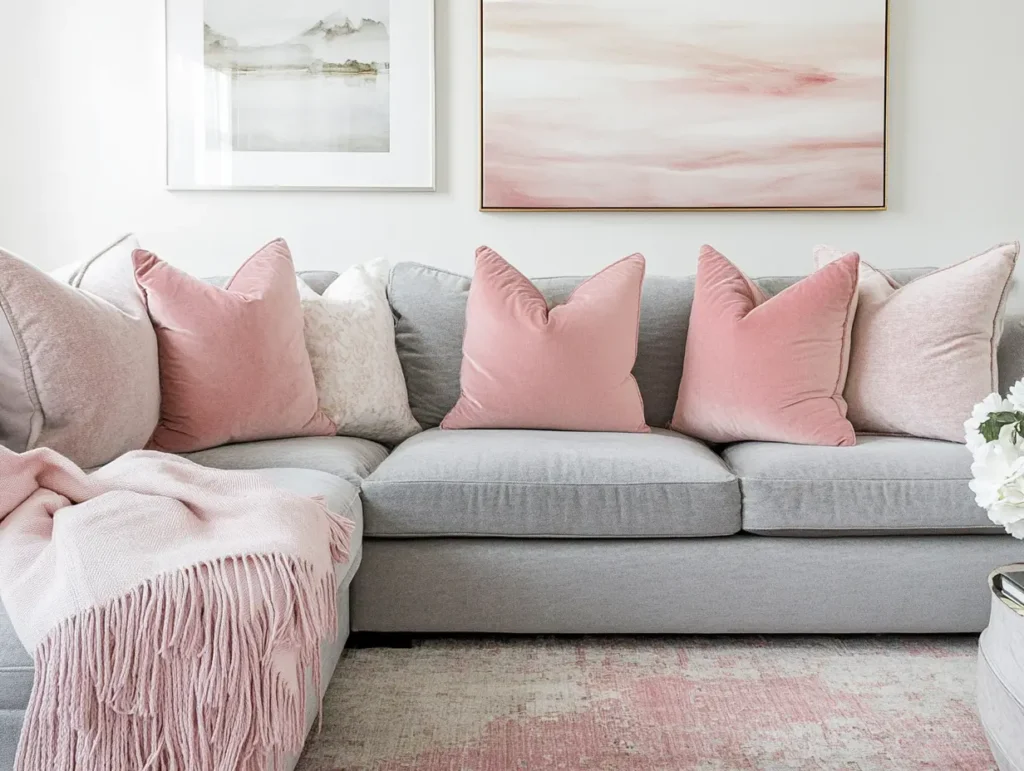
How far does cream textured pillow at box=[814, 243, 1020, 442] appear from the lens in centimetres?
220

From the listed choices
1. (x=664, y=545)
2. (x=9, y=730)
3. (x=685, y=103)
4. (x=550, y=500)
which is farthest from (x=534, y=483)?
(x=685, y=103)

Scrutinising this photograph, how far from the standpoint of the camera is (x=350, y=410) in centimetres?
237

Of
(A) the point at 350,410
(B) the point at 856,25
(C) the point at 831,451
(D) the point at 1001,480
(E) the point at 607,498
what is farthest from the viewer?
(B) the point at 856,25

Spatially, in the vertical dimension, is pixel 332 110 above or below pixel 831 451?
above

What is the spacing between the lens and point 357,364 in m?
2.40

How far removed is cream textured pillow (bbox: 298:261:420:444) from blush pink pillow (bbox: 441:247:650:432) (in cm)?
18

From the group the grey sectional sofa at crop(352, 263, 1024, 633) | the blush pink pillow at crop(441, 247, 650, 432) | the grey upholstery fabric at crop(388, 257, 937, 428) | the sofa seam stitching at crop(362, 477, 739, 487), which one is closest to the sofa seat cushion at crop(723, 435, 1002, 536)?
the grey sectional sofa at crop(352, 263, 1024, 633)

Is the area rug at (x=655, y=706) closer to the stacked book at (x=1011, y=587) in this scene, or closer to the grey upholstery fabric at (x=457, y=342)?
the stacked book at (x=1011, y=587)

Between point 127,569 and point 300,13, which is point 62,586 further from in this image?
point 300,13

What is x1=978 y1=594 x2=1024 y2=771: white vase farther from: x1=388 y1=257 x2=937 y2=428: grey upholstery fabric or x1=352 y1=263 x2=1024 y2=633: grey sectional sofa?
x1=388 y1=257 x2=937 y2=428: grey upholstery fabric

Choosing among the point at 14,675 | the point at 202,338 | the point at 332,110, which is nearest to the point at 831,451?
the point at 202,338

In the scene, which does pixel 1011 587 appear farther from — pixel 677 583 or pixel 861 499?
pixel 677 583

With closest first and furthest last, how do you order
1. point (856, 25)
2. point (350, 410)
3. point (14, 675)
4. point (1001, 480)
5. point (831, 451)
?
point (14, 675) → point (1001, 480) → point (831, 451) → point (350, 410) → point (856, 25)

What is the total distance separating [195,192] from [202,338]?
42.4 inches
